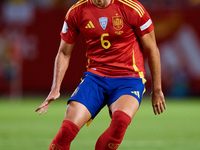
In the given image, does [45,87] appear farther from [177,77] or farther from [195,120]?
[195,120]

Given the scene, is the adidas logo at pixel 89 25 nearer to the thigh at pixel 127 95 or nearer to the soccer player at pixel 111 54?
the soccer player at pixel 111 54

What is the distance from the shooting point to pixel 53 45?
1906 centimetres

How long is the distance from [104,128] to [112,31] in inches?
204

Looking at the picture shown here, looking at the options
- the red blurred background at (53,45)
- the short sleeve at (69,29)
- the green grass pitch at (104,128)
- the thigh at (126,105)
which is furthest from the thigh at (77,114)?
the red blurred background at (53,45)

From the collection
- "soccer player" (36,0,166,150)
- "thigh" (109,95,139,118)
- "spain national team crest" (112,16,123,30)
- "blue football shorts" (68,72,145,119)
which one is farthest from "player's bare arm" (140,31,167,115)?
"thigh" (109,95,139,118)

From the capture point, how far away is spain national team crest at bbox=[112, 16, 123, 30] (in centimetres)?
545

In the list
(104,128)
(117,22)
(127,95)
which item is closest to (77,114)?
(127,95)

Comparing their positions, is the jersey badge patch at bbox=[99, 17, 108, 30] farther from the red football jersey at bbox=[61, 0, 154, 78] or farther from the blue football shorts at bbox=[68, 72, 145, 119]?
the blue football shorts at bbox=[68, 72, 145, 119]

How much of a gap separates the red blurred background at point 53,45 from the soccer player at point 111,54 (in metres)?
12.1

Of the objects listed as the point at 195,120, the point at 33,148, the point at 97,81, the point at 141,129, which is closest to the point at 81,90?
the point at 97,81

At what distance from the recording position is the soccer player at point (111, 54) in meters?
5.39

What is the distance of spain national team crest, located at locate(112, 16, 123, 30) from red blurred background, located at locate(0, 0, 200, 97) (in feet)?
40.4

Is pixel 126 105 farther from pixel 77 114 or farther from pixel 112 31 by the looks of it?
pixel 112 31

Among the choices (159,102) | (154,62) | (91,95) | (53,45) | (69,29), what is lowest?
(53,45)
